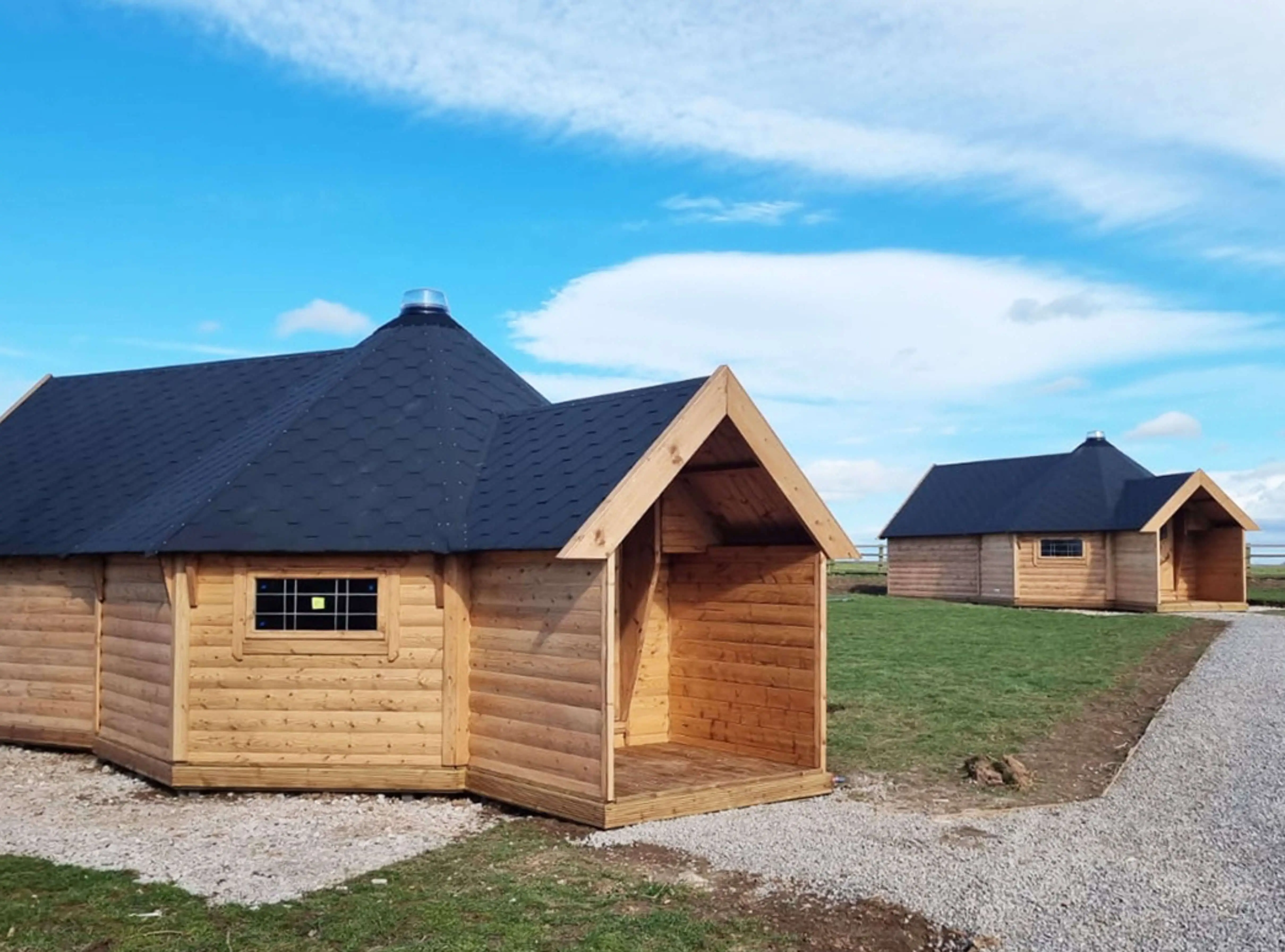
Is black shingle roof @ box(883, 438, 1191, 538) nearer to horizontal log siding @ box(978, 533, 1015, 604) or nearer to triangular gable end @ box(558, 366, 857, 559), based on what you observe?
horizontal log siding @ box(978, 533, 1015, 604)

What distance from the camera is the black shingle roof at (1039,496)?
31484 millimetres

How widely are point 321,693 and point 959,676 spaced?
1085cm

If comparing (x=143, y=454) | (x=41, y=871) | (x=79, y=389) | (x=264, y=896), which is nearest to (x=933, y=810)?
(x=264, y=896)

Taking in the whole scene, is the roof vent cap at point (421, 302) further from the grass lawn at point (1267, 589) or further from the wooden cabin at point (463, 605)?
the grass lawn at point (1267, 589)

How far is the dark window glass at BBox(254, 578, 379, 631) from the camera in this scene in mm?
11156

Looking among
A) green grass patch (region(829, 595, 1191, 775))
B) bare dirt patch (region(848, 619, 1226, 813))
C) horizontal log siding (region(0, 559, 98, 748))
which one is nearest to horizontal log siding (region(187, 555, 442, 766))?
horizontal log siding (region(0, 559, 98, 748))

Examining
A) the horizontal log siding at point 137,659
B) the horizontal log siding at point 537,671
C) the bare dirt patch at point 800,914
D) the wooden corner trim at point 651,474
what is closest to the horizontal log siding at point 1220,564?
the wooden corner trim at point 651,474

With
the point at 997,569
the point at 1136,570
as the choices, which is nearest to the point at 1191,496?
the point at 1136,570

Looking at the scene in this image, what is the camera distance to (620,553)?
490 inches

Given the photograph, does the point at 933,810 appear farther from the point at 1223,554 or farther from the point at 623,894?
the point at 1223,554

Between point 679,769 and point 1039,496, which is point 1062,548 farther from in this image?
point 679,769

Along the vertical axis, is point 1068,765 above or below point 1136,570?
below

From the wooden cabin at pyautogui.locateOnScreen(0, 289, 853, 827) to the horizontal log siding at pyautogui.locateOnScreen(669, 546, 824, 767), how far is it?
3 centimetres

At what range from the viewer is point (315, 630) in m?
11.2
